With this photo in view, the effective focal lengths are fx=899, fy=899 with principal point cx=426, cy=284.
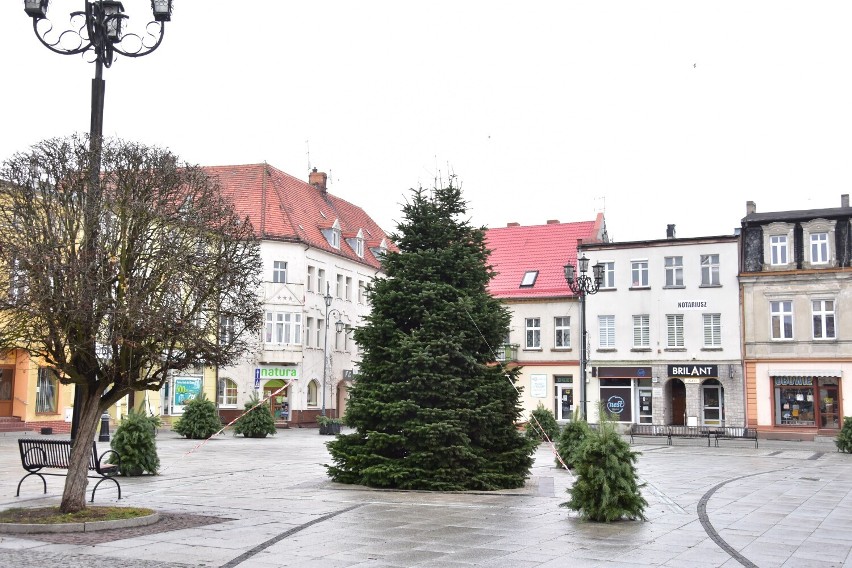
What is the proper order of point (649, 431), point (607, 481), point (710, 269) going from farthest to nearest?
1. point (710, 269)
2. point (649, 431)
3. point (607, 481)

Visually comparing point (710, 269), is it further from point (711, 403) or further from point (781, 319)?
point (711, 403)

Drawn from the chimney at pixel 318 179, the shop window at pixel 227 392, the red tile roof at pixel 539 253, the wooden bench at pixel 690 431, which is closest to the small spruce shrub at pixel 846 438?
the wooden bench at pixel 690 431

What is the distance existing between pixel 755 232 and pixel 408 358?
105ft

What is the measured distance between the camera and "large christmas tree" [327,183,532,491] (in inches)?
645

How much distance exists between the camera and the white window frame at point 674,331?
45.1 meters

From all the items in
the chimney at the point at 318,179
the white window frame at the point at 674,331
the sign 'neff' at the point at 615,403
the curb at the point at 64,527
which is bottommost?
the curb at the point at 64,527

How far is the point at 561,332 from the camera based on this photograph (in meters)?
47.9

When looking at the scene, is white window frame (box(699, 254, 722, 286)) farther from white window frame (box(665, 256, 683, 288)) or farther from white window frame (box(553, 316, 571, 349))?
white window frame (box(553, 316, 571, 349))

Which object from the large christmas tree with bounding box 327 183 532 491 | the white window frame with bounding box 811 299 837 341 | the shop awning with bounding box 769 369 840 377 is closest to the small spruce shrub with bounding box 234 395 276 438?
the large christmas tree with bounding box 327 183 532 491

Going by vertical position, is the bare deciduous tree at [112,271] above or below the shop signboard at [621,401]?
above

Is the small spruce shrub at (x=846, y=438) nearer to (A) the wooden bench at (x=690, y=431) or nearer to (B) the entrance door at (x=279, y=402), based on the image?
(A) the wooden bench at (x=690, y=431)

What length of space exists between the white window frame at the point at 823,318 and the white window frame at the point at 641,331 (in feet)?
25.5

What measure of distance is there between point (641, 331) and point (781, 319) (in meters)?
6.75

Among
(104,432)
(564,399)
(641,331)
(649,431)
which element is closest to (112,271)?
(104,432)
